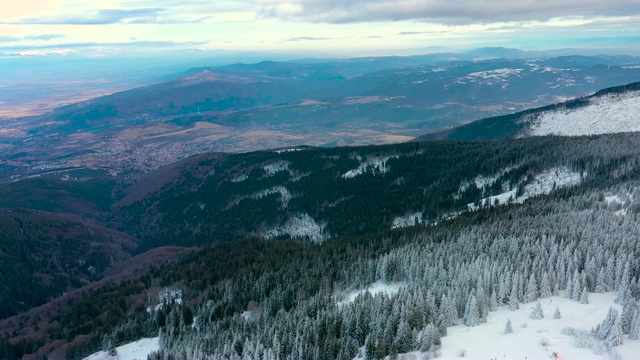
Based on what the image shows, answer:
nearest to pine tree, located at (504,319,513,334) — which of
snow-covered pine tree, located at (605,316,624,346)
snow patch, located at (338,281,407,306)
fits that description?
snow-covered pine tree, located at (605,316,624,346)

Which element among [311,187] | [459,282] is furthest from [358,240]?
[311,187]

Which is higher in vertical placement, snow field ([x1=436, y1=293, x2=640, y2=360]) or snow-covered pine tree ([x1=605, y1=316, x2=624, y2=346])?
snow-covered pine tree ([x1=605, y1=316, x2=624, y2=346])

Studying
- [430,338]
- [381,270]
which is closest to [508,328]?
[430,338]

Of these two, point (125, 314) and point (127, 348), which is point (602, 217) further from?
point (125, 314)

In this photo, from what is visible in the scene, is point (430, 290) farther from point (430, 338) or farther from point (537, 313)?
point (537, 313)

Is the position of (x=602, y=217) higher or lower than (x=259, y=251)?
higher

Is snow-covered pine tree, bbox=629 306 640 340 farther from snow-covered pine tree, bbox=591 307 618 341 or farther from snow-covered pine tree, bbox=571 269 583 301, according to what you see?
snow-covered pine tree, bbox=571 269 583 301

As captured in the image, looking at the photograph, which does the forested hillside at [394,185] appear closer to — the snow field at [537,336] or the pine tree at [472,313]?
the snow field at [537,336]

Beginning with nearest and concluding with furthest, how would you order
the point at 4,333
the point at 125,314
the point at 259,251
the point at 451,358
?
the point at 451,358
the point at 125,314
the point at 4,333
the point at 259,251
